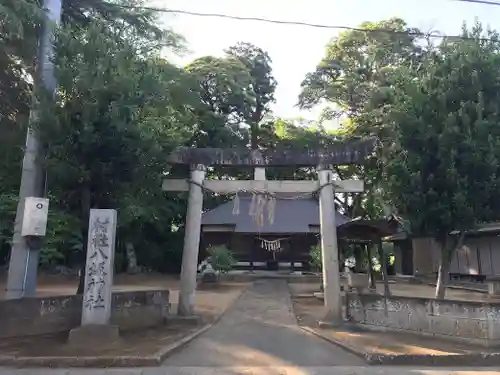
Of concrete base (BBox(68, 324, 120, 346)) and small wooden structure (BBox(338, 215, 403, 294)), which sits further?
small wooden structure (BBox(338, 215, 403, 294))

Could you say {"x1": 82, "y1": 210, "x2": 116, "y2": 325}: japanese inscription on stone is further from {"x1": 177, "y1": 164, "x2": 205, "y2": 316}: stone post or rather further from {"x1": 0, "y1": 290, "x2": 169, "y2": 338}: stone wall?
{"x1": 177, "y1": 164, "x2": 205, "y2": 316}: stone post

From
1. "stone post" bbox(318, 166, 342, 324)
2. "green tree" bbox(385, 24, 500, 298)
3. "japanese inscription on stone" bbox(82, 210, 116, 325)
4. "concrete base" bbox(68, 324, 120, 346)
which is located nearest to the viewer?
"concrete base" bbox(68, 324, 120, 346)

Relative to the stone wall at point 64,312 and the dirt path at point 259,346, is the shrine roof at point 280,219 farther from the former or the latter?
the stone wall at point 64,312

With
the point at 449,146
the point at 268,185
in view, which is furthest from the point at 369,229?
the point at 449,146

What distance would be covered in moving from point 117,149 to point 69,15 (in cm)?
534

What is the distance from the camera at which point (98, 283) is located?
28.0 ft

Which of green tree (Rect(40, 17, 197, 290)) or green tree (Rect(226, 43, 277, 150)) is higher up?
green tree (Rect(226, 43, 277, 150))

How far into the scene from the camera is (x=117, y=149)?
9.32 metres

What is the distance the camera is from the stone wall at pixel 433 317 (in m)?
8.09

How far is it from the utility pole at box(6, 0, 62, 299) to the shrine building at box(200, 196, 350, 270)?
1655 cm

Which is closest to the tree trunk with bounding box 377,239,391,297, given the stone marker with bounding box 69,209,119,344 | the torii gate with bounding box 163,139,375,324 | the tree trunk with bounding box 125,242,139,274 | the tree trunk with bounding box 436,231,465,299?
the tree trunk with bounding box 436,231,465,299

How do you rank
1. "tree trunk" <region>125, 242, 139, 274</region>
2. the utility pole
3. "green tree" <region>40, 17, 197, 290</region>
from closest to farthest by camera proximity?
"green tree" <region>40, 17, 197, 290</region> < the utility pole < "tree trunk" <region>125, 242, 139, 274</region>

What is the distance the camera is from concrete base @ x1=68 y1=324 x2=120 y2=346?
315 inches

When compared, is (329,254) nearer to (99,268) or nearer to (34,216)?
(99,268)
